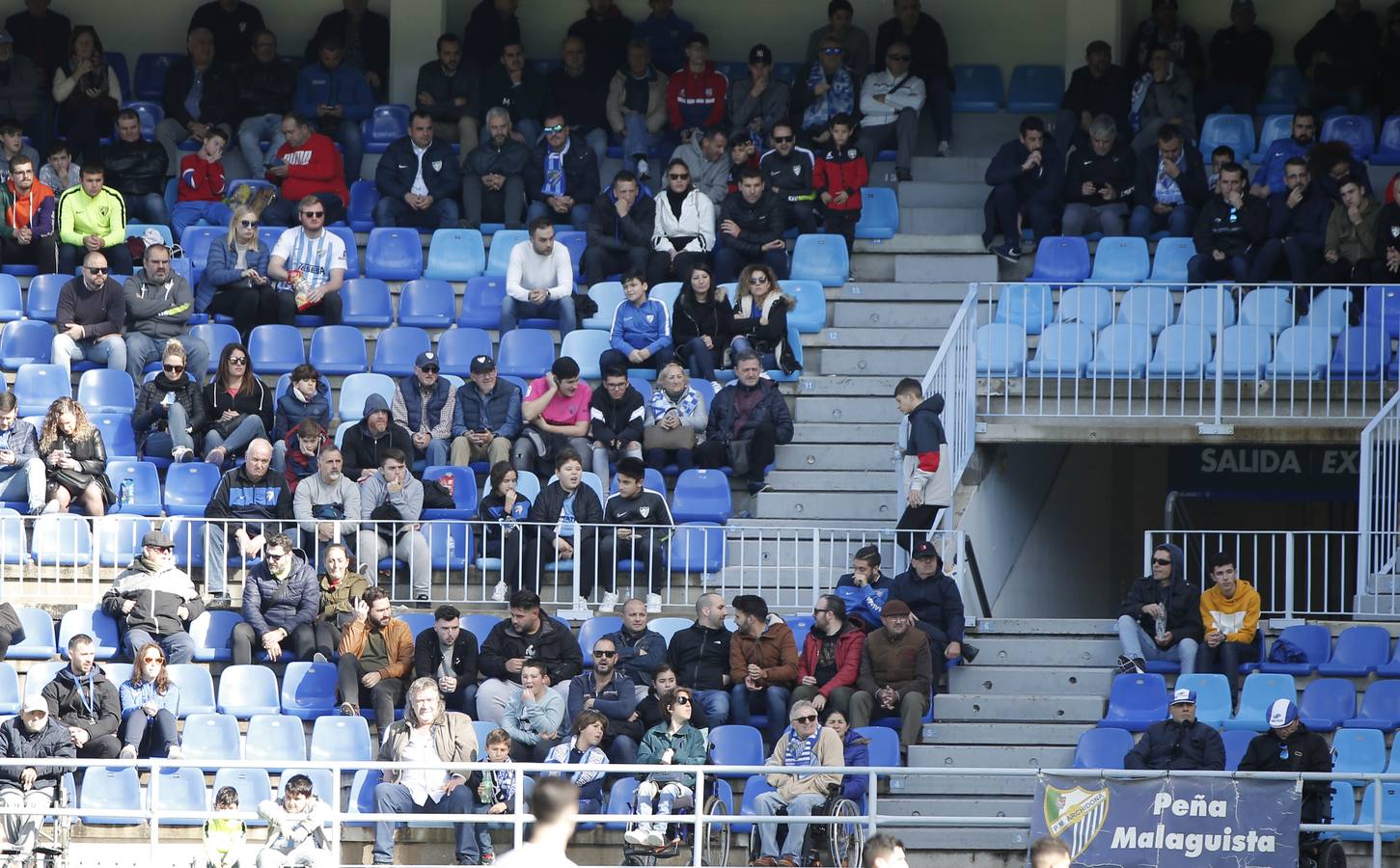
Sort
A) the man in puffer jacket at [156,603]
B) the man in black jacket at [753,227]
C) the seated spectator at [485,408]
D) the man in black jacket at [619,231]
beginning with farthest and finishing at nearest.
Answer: the man in black jacket at [619,231] → the man in black jacket at [753,227] → the seated spectator at [485,408] → the man in puffer jacket at [156,603]

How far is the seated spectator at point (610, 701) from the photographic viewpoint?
15.1 metres

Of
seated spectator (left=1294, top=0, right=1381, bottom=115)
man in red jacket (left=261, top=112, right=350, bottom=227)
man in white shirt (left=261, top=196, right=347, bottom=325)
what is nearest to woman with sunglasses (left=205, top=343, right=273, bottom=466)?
man in white shirt (left=261, top=196, right=347, bottom=325)

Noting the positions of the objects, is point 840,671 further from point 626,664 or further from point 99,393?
point 99,393

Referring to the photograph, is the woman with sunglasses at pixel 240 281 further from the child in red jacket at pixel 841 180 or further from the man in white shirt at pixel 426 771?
the man in white shirt at pixel 426 771

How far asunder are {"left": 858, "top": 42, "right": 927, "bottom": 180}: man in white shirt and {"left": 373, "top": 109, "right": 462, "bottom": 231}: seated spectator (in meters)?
3.64

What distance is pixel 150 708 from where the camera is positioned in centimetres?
1541

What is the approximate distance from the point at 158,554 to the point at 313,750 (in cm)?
180

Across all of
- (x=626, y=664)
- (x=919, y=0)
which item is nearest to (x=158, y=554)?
(x=626, y=664)

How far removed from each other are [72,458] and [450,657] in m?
3.29

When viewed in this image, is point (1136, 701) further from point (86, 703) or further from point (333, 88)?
point (333, 88)

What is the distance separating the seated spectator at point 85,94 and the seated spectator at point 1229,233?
9.57 meters

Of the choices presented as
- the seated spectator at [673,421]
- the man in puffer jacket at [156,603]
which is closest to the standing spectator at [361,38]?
the seated spectator at [673,421]

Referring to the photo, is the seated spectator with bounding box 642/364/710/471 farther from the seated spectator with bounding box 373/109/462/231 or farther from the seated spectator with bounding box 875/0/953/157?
the seated spectator with bounding box 875/0/953/157

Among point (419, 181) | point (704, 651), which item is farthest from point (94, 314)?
point (704, 651)
